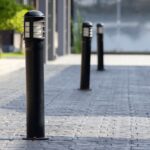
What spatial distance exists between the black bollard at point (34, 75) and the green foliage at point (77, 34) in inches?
994

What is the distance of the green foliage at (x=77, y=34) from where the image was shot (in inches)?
1321

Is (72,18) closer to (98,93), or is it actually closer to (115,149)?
(98,93)

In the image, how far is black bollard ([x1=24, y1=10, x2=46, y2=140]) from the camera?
26.4ft

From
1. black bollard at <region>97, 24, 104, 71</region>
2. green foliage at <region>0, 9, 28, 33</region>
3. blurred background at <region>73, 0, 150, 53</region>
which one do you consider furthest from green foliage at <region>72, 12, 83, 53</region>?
black bollard at <region>97, 24, 104, 71</region>

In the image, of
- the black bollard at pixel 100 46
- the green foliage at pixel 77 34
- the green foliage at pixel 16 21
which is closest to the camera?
the black bollard at pixel 100 46

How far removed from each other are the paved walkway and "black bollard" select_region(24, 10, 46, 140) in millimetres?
203

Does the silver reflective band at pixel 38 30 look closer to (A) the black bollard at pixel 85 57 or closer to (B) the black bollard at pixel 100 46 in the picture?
(A) the black bollard at pixel 85 57

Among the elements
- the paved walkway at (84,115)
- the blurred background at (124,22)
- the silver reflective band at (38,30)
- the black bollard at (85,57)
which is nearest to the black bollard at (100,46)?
the paved walkway at (84,115)

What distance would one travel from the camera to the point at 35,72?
8.06m

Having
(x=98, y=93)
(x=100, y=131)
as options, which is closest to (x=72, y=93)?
(x=98, y=93)

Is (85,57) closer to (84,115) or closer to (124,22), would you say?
(84,115)

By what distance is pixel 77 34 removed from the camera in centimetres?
3400

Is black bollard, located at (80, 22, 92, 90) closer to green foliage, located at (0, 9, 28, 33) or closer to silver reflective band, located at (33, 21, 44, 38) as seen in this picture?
silver reflective band, located at (33, 21, 44, 38)

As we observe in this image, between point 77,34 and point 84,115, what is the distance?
24.0 meters
